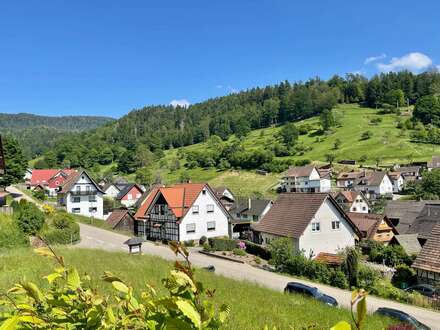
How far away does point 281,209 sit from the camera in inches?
1641

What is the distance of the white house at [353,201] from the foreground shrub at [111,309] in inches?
3047

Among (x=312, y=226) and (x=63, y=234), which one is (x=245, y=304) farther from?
(x=312, y=226)

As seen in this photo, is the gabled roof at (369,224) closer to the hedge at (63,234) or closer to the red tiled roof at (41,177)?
the hedge at (63,234)

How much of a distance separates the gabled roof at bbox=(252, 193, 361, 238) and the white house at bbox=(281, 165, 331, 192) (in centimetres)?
6730

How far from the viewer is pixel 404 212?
62.1m

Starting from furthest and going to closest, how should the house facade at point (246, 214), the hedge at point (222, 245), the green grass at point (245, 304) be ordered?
the house facade at point (246, 214), the hedge at point (222, 245), the green grass at point (245, 304)

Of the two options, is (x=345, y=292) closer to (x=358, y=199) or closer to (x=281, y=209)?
(x=281, y=209)

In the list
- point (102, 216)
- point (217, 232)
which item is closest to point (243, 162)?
point (102, 216)

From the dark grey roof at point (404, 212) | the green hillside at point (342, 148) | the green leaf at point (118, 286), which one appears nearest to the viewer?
the green leaf at point (118, 286)

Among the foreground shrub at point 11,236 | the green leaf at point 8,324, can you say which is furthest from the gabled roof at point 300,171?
the green leaf at point 8,324

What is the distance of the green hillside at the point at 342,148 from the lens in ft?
397

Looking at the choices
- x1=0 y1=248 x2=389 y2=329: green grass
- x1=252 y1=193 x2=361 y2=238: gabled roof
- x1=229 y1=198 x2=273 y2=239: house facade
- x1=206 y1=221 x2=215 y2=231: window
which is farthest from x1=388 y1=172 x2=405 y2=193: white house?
x1=0 y1=248 x2=389 y2=329: green grass

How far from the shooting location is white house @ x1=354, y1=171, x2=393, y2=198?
328 ft

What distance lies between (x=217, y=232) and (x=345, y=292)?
2625 centimetres
